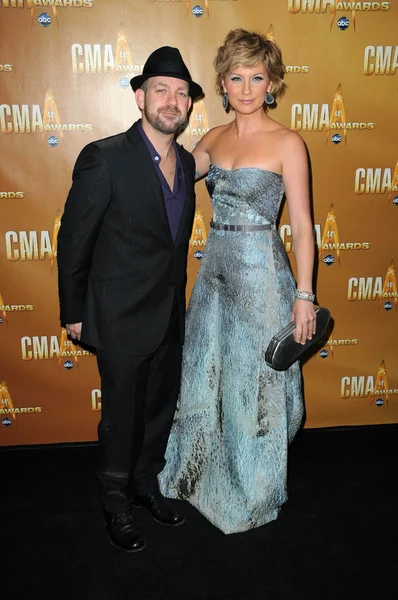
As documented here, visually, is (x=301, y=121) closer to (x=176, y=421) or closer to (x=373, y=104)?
(x=373, y=104)

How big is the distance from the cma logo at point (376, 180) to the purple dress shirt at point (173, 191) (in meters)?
1.29

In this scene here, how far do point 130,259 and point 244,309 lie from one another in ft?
1.88

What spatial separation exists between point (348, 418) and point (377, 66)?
2.18m

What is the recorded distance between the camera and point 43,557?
2660mm

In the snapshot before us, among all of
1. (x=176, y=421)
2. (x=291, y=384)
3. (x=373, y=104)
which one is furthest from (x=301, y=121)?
(x=176, y=421)

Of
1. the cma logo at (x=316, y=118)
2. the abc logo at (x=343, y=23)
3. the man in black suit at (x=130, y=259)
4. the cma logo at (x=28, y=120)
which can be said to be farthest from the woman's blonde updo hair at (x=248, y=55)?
the cma logo at (x=28, y=120)

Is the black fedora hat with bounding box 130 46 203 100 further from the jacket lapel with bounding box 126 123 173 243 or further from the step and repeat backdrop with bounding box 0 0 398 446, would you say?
the step and repeat backdrop with bounding box 0 0 398 446

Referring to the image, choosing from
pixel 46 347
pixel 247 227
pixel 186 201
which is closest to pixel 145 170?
pixel 186 201

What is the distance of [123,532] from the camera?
2734mm

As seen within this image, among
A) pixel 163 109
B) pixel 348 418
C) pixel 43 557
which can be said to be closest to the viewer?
pixel 163 109

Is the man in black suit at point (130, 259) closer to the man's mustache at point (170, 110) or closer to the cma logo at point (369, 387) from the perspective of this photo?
the man's mustache at point (170, 110)

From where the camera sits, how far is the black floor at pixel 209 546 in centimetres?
247

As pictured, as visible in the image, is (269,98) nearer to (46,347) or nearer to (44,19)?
(44,19)

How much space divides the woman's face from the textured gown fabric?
303mm
